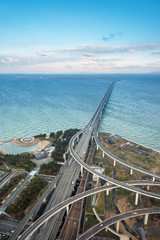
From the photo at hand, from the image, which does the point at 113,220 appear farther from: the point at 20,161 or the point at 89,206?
the point at 20,161

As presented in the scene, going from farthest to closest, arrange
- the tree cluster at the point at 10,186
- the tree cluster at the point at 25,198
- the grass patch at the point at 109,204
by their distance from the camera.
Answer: the tree cluster at the point at 10,186
the grass patch at the point at 109,204
the tree cluster at the point at 25,198

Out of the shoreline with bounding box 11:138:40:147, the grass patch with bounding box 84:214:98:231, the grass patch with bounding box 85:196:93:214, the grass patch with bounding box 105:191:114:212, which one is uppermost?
the shoreline with bounding box 11:138:40:147

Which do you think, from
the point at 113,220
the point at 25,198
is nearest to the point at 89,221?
the point at 113,220

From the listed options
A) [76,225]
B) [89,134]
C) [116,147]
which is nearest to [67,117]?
[89,134]

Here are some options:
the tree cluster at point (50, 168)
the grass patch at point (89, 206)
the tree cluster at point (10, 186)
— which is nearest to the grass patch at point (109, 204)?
the grass patch at point (89, 206)

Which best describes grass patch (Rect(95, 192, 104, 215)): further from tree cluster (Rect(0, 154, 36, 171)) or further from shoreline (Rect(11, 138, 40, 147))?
shoreline (Rect(11, 138, 40, 147))

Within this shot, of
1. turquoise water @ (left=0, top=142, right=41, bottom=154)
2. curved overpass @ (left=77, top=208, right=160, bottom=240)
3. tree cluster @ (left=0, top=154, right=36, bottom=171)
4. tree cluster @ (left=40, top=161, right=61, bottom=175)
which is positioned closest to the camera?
curved overpass @ (left=77, top=208, right=160, bottom=240)

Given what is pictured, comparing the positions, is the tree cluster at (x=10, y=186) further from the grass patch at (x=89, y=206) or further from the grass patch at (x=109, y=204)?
the grass patch at (x=109, y=204)

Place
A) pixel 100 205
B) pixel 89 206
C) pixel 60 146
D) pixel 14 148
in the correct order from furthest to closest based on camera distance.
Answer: pixel 14 148, pixel 60 146, pixel 100 205, pixel 89 206

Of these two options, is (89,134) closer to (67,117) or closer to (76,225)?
(67,117)

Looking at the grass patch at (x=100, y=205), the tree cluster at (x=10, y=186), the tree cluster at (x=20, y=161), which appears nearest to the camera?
the grass patch at (x=100, y=205)

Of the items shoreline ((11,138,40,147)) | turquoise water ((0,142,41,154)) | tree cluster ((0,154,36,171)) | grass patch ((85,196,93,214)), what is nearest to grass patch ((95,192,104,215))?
grass patch ((85,196,93,214))
